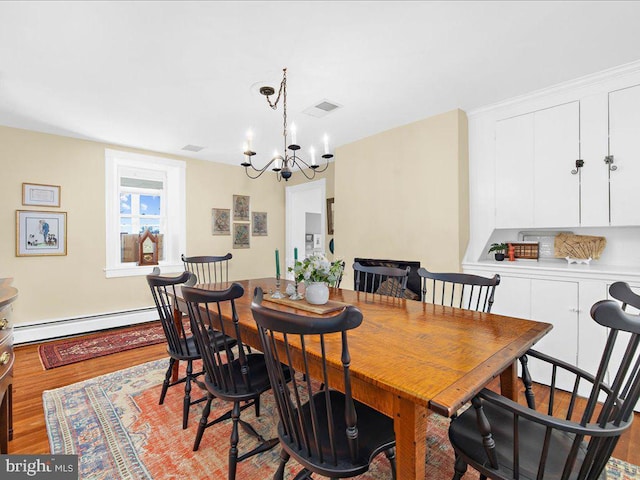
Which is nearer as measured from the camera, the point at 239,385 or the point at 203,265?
the point at 239,385

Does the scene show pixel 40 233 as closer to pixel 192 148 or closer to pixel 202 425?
pixel 192 148

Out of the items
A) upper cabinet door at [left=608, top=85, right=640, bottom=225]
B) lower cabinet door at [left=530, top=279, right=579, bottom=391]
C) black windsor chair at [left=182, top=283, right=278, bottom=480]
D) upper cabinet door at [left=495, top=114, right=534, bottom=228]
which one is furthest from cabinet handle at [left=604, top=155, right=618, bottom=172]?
black windsor chair at [left=182, top=283, right=278, bottom=480]

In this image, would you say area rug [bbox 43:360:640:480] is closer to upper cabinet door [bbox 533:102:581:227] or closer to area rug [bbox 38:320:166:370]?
area rug [bbox 38:320:166:370]

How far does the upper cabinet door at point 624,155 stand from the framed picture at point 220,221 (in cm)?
479

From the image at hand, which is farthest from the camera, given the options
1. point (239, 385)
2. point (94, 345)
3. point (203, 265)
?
point (203, 265)

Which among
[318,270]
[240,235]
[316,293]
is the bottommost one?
[316,293]

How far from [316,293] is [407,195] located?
213 cm

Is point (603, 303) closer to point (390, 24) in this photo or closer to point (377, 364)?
point (377, 364)

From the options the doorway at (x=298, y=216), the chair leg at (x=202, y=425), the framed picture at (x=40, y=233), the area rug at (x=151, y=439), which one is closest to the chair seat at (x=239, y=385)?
the chair leg at (x=202, y=425)

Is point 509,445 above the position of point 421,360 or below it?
below

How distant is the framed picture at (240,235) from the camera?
543 cm

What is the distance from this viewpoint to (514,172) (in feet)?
9.82

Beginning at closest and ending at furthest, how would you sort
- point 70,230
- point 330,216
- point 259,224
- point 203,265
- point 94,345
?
point 94,345
point 70,230
point 203,265
point 330,216
point 259,224

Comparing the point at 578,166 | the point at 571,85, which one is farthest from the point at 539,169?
the point at 571,85
